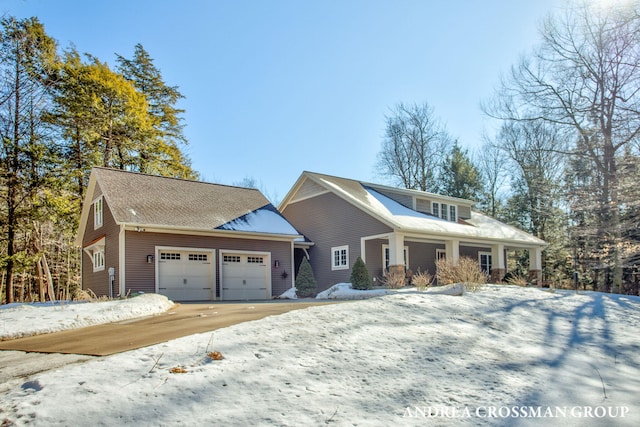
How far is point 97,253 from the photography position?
60.4 feet

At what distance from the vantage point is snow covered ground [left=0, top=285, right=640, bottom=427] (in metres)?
3.84

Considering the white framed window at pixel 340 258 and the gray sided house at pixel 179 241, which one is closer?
the gray sided house at pixel 179 241

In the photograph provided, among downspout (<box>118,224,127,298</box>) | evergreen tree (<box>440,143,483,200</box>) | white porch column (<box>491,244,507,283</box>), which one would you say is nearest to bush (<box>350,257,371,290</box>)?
downspout (<box>118,224,127,298</box>)

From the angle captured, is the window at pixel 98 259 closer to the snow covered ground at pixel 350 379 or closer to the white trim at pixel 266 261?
the white trim at pixel 266 261

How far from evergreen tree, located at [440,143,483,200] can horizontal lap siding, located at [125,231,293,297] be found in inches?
767

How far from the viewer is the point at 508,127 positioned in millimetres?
33188

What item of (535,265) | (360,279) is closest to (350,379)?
(360,279)

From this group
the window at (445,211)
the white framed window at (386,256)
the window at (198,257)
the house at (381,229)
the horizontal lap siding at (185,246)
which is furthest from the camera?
the window at (445,211)

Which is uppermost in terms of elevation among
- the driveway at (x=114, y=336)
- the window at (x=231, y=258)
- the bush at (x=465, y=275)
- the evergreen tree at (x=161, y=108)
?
the evergreen tree at (x=161, y=108)

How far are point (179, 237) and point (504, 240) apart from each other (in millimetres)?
15283

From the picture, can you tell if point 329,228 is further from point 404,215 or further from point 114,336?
point 114,336

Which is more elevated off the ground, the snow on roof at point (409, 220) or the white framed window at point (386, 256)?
the snow on roof at point (409, 220)

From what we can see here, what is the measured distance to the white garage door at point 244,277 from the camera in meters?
17.6

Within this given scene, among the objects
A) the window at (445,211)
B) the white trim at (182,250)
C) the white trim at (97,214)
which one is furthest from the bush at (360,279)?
the white trim at (97,214)
